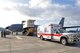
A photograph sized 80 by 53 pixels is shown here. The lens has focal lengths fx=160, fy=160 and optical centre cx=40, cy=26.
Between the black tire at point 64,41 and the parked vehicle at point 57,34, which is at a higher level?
the parked vehicle at point 57,34

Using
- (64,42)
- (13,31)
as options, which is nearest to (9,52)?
(64,42)

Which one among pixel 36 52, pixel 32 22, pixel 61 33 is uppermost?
pixel 32 22

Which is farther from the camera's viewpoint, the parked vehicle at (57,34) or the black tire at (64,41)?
the black tire at (64,41)

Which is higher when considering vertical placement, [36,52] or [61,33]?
[61,33]

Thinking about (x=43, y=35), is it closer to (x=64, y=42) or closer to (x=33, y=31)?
(x=64, y=42)

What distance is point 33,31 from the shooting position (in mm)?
38438

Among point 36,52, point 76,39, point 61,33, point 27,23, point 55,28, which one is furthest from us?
point 27,23

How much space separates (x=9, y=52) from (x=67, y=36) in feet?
26.2

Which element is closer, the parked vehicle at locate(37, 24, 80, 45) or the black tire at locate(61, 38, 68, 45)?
the parked vehicle at locate(37, 24, 80, 45)

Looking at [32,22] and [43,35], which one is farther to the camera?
[32,22]

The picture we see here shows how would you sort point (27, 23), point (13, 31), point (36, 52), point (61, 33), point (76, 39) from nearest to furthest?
point (36, 52) → point (76, 39) → point (61, 33) → point (27, 23) → point (13, 31)

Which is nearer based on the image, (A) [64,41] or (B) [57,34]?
(A) [64,41]

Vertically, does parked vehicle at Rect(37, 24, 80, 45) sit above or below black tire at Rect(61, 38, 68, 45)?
above

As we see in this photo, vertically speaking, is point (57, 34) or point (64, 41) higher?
point (57, 34)
